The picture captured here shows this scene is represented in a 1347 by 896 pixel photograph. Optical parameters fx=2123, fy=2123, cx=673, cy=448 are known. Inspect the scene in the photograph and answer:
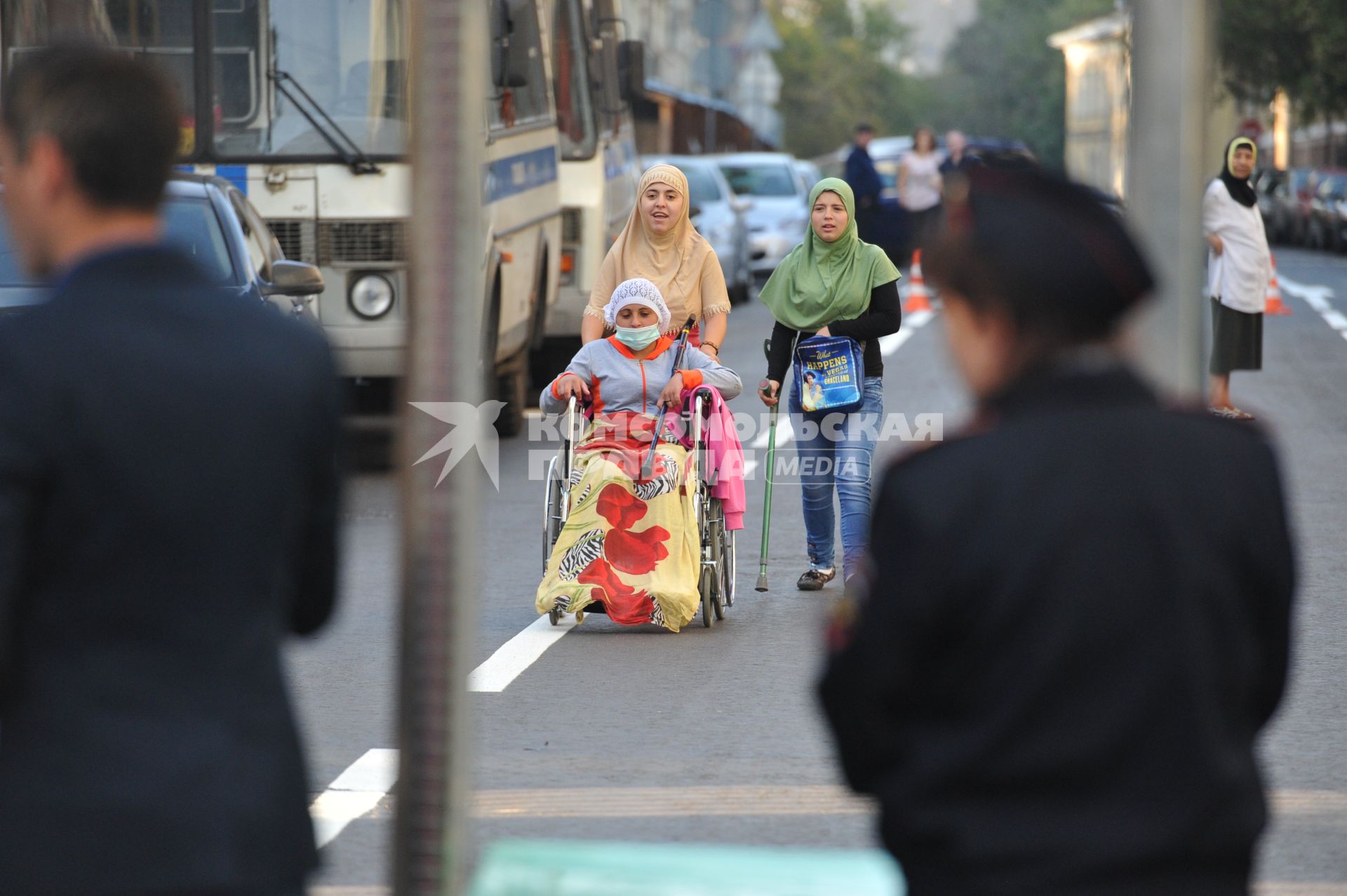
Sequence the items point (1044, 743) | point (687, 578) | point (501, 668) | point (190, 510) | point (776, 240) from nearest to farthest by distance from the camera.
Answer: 1. point (1044, 743)
2. point (190, 510)
3. point (501, 668)
4. point (687, 578)
5. point (776, 240)

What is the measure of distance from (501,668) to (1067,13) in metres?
114

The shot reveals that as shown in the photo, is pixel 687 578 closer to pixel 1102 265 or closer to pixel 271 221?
pixel 271 221

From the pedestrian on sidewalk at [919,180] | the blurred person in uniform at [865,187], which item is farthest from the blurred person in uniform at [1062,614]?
the pedestrian on sidewalk at [919,180]

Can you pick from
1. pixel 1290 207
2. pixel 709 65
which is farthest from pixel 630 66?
pixel 1290 207

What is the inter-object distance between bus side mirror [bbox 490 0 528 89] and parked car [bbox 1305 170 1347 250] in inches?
1233

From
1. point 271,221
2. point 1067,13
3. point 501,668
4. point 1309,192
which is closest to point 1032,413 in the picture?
point 501,668

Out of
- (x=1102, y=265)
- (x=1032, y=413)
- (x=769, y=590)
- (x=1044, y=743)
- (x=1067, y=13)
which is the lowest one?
(x=769, y=590)

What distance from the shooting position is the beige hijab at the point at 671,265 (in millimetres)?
9008

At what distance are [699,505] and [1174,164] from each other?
5309 mm

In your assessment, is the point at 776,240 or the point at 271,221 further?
the point at 776,240

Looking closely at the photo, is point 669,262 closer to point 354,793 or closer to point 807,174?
point 354,793

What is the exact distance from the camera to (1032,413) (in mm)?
2320

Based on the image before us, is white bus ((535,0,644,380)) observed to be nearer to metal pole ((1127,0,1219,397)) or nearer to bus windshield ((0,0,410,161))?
bus windshield ((0,0,410,161))

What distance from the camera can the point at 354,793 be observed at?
596cm
